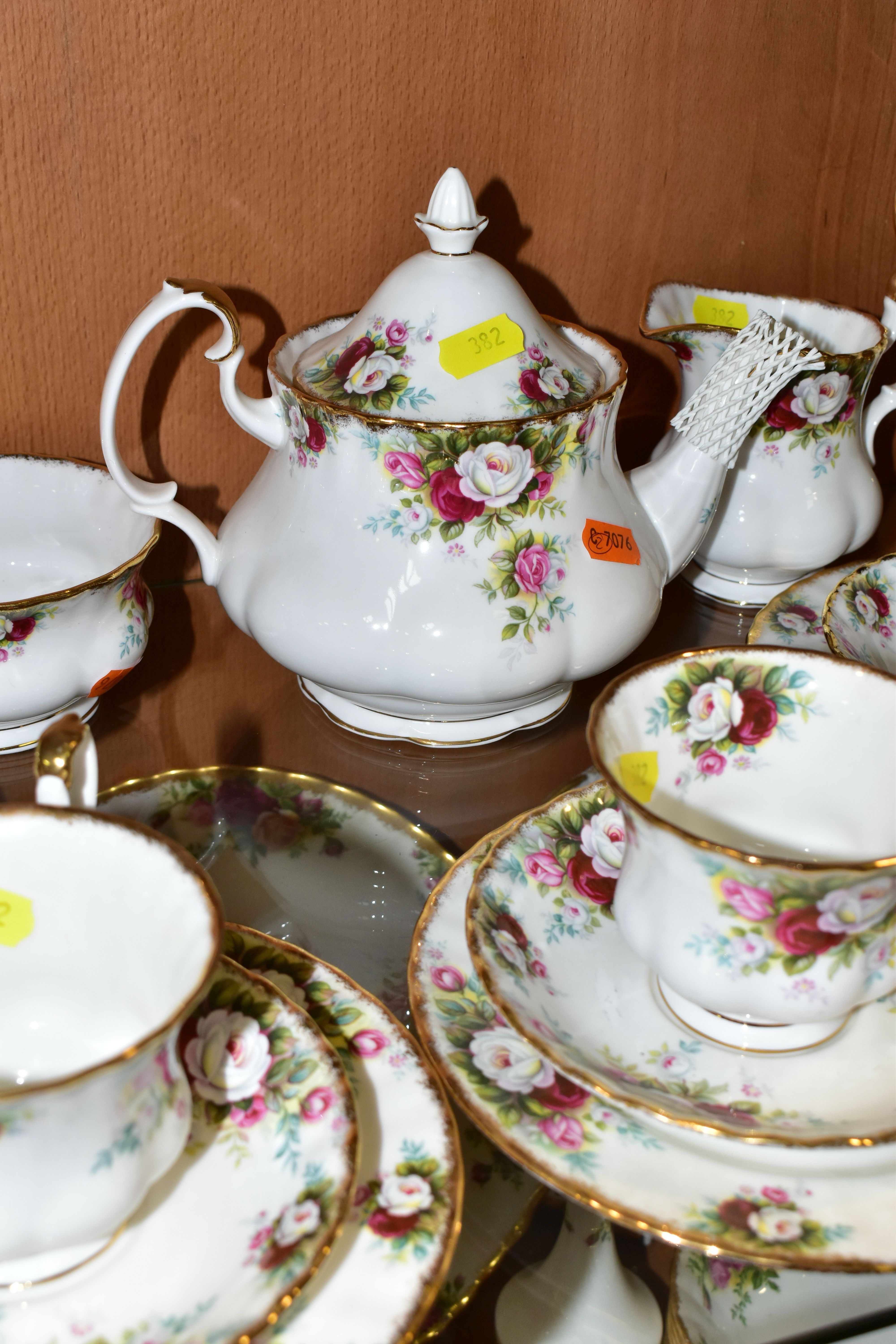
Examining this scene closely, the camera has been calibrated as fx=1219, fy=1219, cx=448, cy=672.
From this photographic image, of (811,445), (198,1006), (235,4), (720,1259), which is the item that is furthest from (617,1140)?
(235,4)

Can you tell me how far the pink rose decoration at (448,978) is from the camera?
0.53 m

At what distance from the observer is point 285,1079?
0.47 metres

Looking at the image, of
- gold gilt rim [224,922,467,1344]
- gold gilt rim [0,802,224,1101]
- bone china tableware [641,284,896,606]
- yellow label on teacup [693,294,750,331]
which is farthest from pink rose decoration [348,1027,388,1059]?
yellow label on teacup [693,294,750,331]

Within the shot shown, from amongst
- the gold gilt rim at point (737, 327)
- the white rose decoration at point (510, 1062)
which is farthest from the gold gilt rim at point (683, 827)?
the gold gilt rim at point (737, 327)

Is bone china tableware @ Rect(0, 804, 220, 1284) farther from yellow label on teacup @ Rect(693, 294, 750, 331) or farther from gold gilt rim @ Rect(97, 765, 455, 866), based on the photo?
yellow label on teacup @ Rect(693, 294, 750, 331)

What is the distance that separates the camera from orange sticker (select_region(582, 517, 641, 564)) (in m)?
0.70

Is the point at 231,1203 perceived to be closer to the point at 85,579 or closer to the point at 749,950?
the point at 749,950

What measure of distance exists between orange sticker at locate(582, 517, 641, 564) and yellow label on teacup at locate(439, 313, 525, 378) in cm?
11

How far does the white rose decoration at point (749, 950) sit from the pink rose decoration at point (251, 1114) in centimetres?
20

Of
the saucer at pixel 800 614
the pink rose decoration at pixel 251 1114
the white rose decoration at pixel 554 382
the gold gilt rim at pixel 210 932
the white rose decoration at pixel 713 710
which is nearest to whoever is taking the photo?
the gold gilt rim at pixel 210 932

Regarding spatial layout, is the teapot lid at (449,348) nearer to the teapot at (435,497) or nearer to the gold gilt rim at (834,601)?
the teapot at (435,497)

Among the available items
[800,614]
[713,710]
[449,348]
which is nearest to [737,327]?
[800,614]

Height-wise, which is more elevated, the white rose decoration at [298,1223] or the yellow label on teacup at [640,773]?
the yellow label on teacup at [640,773]

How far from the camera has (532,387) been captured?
685 mm
